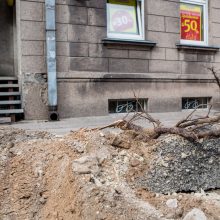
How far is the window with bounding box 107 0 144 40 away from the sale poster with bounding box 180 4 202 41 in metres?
1.15

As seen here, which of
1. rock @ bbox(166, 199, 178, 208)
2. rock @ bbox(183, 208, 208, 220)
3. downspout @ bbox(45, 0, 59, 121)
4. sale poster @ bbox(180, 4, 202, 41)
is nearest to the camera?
rock @ bbox(183, 208, 208, 220)

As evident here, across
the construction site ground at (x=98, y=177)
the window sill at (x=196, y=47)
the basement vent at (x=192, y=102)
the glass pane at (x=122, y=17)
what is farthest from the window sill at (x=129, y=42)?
the construction site ground at (x=98, y=177)

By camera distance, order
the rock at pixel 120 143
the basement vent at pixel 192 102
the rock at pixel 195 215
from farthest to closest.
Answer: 1. the basement vent at pixel 192 102
2. the rock at pixel 120 143
3. the rock at pixel 195 215

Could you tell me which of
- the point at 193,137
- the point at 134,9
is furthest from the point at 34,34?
the point at 193,137

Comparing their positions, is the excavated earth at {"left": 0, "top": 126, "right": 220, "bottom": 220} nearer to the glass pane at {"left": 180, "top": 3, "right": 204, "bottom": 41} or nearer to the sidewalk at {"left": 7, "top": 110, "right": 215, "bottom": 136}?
the sidewalk at {"left": 7, "top": 110, "right": 215, "bottom": 136}

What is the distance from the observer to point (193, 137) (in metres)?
3.86

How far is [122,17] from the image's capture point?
7020mm

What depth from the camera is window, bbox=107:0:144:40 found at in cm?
684

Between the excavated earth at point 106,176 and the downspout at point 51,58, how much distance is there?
179cm

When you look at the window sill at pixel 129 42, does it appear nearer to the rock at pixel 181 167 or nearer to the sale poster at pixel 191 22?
the sale poster at pixel 191 22

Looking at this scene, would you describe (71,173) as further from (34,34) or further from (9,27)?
A: (9,27)

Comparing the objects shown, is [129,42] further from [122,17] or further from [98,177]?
[98,177]

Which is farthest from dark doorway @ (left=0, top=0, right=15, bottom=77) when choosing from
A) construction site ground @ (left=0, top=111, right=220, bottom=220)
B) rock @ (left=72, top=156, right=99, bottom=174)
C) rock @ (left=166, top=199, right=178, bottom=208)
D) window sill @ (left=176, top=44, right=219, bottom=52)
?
rock @ (left=166, top=199, right=178, bottom=208)

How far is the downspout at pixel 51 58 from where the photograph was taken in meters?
5.84
